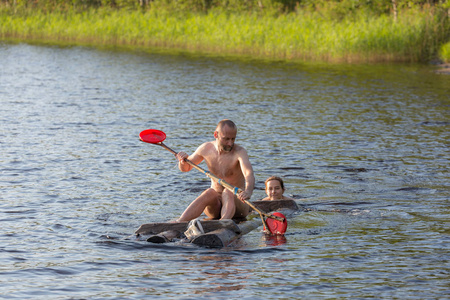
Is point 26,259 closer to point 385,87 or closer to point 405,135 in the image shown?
point 405,135

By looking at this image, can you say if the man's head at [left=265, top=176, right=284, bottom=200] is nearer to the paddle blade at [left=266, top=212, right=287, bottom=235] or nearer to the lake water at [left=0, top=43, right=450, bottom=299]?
the lake water at [left=0, top=43, right=450, bottom=299]

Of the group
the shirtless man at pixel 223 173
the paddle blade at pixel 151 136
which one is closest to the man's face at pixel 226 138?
the shirtless man at pixel 223 173

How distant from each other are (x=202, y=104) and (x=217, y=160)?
12.1 m

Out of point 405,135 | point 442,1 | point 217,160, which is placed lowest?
point 405,135

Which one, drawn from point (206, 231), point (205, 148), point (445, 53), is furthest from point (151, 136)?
point (445, 53)

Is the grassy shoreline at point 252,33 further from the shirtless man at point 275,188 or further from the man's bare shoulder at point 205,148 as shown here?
the man's bare shoulder at point 205,148

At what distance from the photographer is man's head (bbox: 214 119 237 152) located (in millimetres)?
8414

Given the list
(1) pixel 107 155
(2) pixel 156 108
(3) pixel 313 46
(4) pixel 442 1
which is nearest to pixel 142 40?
(3) pixel 313 46

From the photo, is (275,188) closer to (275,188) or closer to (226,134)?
(275,188)

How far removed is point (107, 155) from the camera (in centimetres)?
1378

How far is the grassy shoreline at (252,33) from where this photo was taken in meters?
29.1

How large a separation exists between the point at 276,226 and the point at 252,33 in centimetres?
2525

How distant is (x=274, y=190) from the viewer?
1009cm

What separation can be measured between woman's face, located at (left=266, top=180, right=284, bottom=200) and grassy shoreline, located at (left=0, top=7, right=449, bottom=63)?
19796 mm
